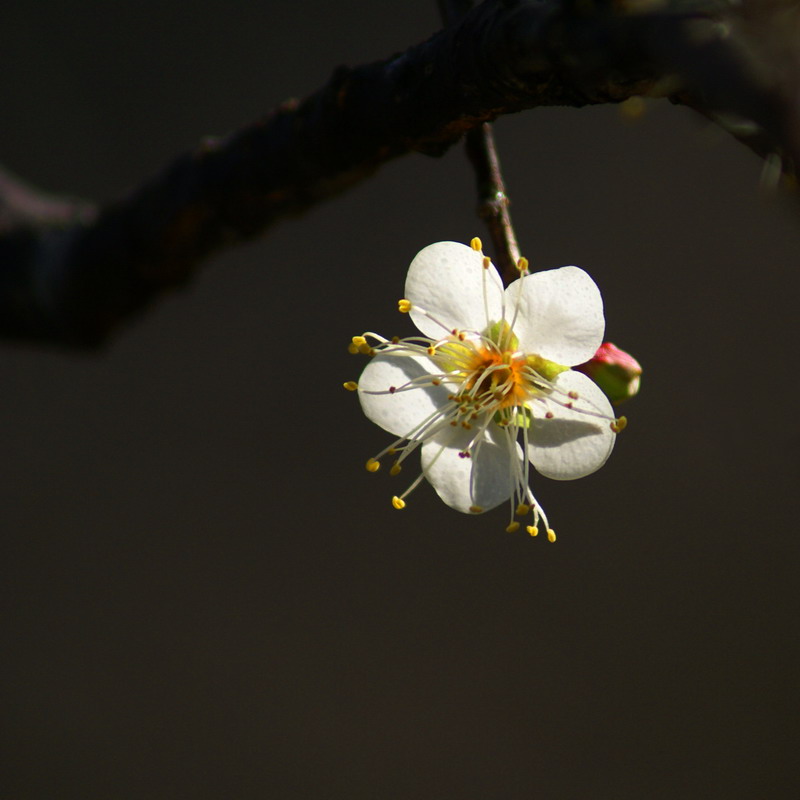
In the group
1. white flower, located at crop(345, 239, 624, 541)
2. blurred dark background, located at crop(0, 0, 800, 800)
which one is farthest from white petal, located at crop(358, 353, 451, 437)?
blurred dark background, located at crop(0, 0, 800, 800)

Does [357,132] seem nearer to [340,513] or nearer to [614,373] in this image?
[614,373]

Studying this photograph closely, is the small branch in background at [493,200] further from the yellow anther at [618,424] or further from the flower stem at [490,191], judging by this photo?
the yellow anther at [618,424]

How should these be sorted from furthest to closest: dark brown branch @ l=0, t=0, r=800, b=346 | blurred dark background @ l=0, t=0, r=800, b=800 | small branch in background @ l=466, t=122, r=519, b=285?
blurred dark background @ l=0, t=0, r=800, b=800 < small branch in background @ l=466, t=122, r=519, b=285 < dark brown branch @ l=0, t=0, r=800, b=346

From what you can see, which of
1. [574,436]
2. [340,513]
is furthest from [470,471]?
[340,513]

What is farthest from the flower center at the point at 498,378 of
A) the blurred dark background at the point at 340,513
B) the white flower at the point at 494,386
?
the blurred dark background at the point at 340,513

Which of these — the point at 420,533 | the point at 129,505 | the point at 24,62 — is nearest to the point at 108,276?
the point at 420,533

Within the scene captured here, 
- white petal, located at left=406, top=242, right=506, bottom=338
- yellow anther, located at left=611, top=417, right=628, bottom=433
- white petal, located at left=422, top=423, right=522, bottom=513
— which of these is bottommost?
yellow anther, located at left=611, top=417, right=628, bottom=433

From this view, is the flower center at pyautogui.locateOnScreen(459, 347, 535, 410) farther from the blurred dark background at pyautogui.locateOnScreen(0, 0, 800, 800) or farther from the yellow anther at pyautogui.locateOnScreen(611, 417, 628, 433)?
the blurred dark background at pyautogui.locateOnScreen(0, 0, 800, 800)
